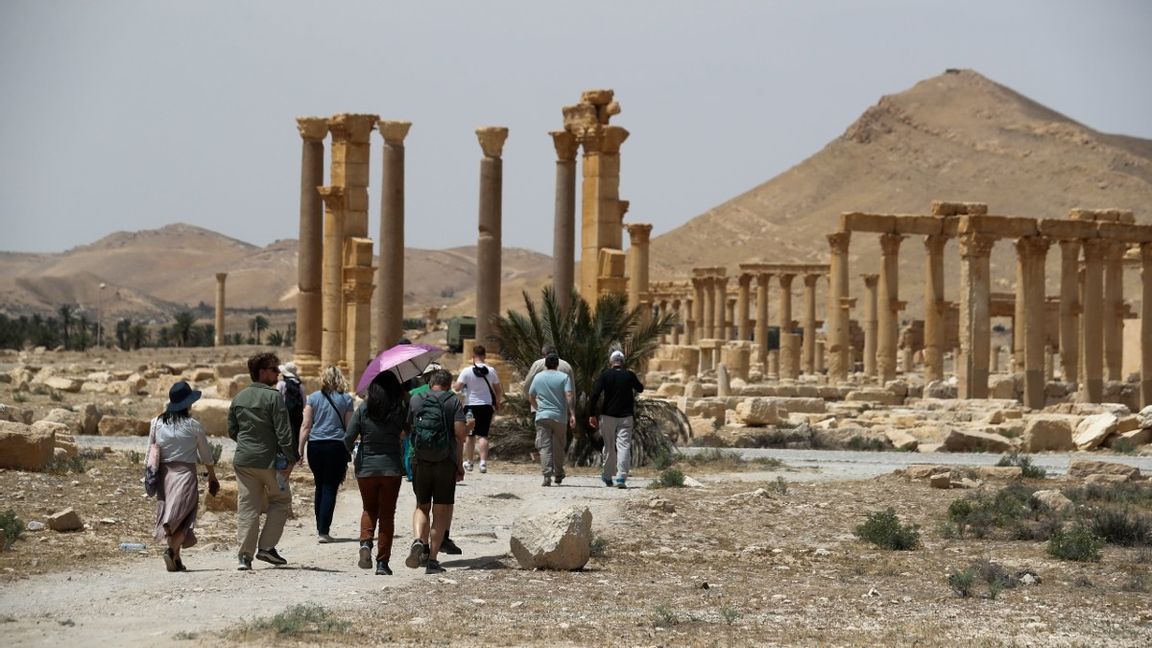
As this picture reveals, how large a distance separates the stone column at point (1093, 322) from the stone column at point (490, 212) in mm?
15812

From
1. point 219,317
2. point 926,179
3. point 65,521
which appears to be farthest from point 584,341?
point 926,179

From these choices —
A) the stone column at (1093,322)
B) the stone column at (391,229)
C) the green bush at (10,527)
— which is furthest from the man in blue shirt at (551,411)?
the stone column at (1093,322)

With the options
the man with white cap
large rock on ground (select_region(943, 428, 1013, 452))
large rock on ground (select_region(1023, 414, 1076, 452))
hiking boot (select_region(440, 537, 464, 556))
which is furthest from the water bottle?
large rock on ground (select_region(1023, 414, 1076, 452))

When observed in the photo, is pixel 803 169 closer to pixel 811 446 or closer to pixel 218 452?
pixel 811 446

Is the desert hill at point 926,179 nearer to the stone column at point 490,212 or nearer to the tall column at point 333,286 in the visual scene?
the tall column at point 333,286

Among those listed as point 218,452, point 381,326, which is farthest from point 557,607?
point 381,326

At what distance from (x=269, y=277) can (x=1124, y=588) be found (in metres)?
191

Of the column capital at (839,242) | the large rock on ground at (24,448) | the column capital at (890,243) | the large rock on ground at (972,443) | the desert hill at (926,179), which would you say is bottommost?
the large rock on ground at (972,443)

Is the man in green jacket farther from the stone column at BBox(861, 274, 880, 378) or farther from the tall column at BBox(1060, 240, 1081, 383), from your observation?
the stone column at BBox(861, 274, 880, 378)

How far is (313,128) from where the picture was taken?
1473 inches

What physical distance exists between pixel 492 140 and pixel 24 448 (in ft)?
62.1

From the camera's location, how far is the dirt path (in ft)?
32.6

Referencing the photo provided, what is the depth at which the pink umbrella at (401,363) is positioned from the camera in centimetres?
1254

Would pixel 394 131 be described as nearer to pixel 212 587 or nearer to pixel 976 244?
pixel 976 244
